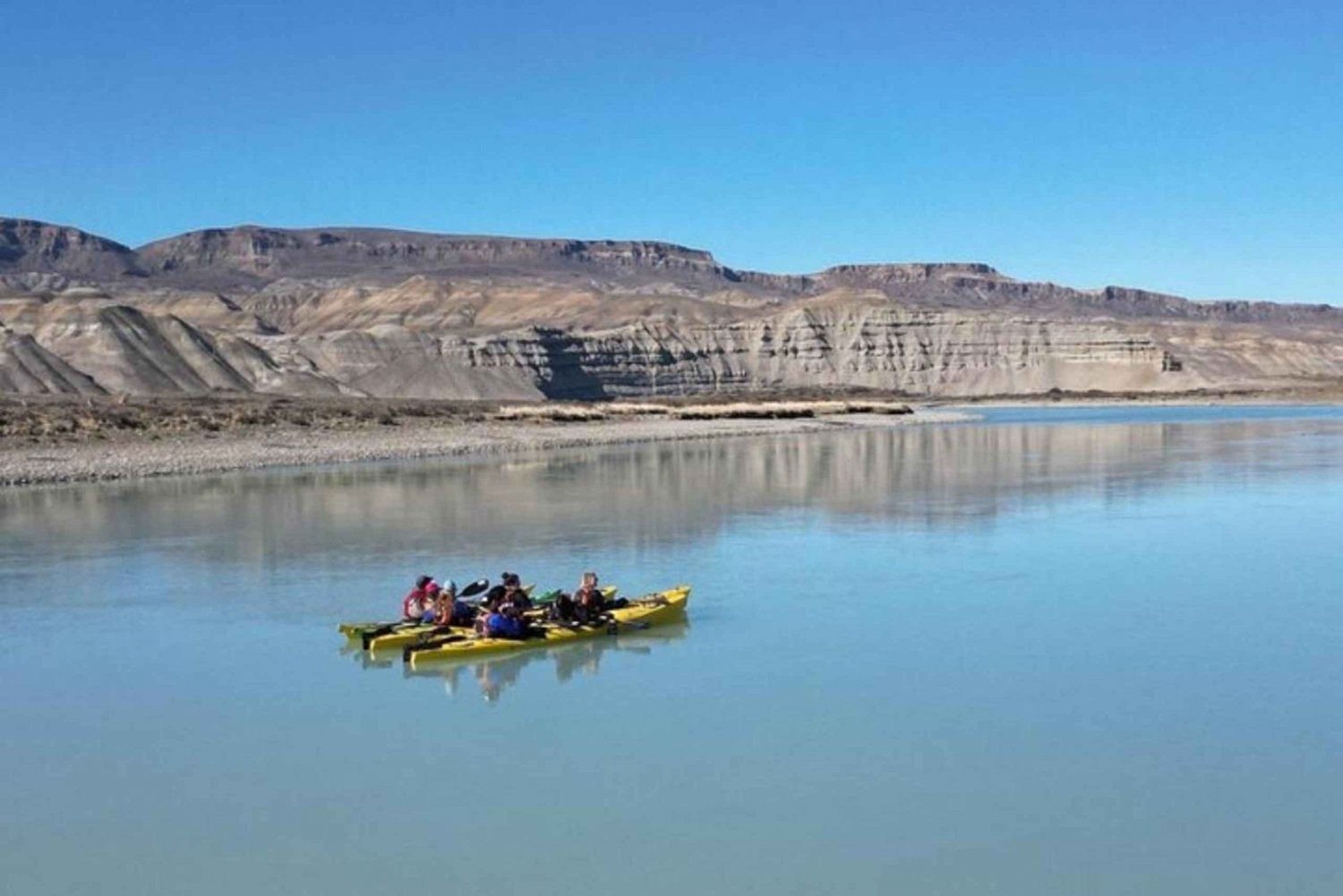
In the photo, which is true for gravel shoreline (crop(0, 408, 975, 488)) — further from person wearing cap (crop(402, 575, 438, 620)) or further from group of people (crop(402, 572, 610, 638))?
group of people (crop(402, 572, 610, 638))

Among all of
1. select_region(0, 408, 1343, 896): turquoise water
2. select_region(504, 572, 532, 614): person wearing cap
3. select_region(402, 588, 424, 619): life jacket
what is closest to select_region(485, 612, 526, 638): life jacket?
select_region(504, 572, 532, 614): person wearing cap

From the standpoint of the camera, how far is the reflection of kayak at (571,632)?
1575 cm

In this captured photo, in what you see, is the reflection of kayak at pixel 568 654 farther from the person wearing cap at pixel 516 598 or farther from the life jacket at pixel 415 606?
the life jacket at pixel 415 606

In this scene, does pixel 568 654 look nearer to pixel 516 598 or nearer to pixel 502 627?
pixel 502 627

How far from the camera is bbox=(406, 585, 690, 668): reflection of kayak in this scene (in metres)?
15.8

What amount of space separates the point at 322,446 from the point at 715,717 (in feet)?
139

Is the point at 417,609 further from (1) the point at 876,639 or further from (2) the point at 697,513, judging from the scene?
(2) the point at 697,513

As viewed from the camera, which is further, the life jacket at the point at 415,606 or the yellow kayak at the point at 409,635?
the life jacket at the point at 415,606

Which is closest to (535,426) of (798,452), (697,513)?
(798,452)

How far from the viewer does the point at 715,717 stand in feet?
42.2

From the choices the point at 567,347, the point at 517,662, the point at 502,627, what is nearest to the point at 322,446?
the point at 502,627

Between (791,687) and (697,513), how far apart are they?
16.4 m

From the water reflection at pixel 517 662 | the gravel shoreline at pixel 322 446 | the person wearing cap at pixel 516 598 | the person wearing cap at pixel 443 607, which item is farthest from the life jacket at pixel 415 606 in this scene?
the gravel shoreline at pixel 322 446

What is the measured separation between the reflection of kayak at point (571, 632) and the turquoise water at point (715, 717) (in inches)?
11.1
